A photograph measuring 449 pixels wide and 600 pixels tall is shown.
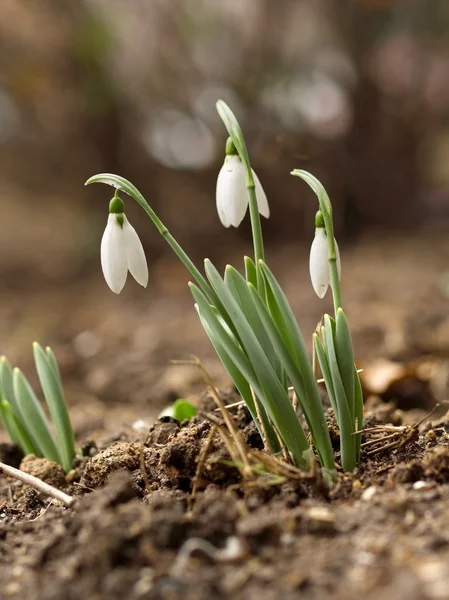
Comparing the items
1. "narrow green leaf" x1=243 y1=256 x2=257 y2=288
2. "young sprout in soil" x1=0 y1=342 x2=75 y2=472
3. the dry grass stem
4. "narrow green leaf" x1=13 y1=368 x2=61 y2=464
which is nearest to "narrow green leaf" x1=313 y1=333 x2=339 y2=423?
"narrow green leaf" x1=243 y1=256 x2=257 y2=288

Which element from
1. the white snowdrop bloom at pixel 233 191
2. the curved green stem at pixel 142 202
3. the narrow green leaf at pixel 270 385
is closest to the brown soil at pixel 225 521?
the narrow green leaf at pixel 270 385

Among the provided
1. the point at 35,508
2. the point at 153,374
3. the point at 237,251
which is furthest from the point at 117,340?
the point at 35,508

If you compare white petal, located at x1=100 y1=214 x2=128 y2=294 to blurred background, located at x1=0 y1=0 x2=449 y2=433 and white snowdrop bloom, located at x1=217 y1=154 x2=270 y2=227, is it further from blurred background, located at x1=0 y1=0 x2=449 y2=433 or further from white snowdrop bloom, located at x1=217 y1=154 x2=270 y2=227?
blurred background, located at x1=0 y1=0 x2=449 y2=433

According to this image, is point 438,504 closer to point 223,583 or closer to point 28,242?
point 223,583

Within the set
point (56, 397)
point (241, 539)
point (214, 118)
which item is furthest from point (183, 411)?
point (214, 118)

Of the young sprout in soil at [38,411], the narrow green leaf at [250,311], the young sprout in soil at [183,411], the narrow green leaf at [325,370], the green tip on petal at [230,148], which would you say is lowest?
the young sprout in soil at [183,411]

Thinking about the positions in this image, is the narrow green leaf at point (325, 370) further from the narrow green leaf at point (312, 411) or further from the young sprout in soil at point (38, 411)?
the young sprout in soil at point (38, 411)
